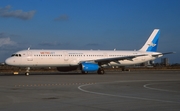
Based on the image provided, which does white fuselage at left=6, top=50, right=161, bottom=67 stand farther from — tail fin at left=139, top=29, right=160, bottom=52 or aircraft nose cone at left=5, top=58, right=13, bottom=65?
tail fin at left=139, top=29, right=160, bottom=52

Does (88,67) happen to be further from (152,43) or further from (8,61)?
(152,43)

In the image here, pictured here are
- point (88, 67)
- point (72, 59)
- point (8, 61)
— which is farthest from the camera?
point (72, 59)

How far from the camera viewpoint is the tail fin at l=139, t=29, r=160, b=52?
49.6 m

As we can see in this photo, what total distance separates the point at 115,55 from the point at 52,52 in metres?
10.4

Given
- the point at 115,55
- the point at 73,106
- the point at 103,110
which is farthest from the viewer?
the point at 115,55

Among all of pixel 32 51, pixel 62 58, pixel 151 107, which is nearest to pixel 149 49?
pixel 62 58

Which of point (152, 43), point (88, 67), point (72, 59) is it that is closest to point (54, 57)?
point (72, 59)

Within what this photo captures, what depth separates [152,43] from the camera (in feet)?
164

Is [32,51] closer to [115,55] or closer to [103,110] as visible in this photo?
[115,55]

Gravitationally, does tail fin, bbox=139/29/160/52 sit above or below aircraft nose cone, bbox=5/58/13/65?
above

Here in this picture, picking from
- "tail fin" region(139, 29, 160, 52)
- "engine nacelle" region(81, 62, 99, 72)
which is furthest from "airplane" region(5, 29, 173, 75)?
"tail fin" region(139, 29, 160, 52)

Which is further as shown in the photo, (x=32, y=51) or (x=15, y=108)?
(x=32, y=51)

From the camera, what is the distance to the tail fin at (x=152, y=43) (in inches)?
1951

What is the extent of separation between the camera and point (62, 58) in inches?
1537
